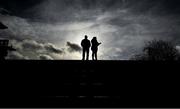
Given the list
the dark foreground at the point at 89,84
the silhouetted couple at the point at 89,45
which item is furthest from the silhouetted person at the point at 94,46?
the dark foreground at the point at 89,84

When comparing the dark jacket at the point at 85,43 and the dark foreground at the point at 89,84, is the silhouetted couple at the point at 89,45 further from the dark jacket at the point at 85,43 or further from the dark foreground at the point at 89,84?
the dark foreground at the point at 89,84

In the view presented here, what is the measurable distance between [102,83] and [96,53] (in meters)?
3.82

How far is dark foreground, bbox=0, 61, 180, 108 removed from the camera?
264 inches

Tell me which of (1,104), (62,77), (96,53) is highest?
(96,53)

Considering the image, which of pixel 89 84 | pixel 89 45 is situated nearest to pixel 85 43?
pixel 89 45

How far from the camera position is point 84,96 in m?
6.88

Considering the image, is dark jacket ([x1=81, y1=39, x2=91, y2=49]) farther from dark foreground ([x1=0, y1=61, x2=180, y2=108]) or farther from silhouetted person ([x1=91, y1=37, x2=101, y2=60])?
dark foreground ([x1=0, y1=61, x2=180, y2=108])

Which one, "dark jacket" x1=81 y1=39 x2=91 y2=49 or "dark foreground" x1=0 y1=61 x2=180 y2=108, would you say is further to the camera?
"dark jacket" x1=81 y1=39 x2=91 y2=49

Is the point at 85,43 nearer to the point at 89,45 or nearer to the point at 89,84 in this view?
the point at 89,45

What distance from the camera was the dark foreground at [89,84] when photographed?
22.0ft

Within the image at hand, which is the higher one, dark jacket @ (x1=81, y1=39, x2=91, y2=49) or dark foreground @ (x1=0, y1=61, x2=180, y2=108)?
dark jacket @ (x1=81, y1=39, x2=91, y2=49)

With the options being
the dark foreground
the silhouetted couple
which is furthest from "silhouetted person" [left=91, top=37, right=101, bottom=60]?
the dark foreground

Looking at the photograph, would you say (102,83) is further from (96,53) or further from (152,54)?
(152,54)

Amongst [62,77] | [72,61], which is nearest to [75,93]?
[62,77]
